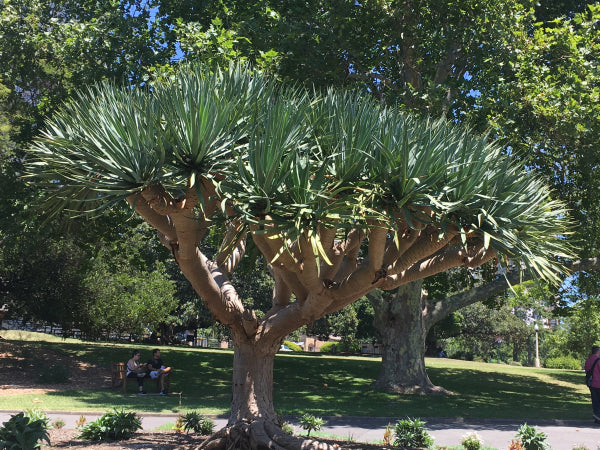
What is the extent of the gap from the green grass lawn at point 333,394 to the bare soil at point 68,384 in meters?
0.80

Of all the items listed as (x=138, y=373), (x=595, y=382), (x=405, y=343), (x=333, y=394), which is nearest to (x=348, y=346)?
(x=405, y=343)

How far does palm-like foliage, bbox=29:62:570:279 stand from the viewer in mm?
5336

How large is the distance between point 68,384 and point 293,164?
45.2ft

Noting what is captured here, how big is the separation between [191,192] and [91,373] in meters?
14.5

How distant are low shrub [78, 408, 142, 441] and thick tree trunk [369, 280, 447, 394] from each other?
1078cm

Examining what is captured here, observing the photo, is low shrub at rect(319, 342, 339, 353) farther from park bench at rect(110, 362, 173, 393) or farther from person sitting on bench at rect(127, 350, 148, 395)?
person sitting on bench at rect(127, 350, 148, 395)

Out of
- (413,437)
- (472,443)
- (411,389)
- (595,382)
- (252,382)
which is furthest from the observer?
(411,389)

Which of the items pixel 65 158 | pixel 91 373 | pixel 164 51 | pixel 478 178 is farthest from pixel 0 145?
pixel 478 178

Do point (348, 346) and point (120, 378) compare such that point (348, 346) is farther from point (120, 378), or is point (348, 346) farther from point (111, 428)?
point (111, 428)

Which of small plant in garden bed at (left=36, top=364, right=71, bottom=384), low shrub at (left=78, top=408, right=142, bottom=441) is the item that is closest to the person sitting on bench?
small plant in garden bed at (left=36, top=364, right=71, bottom=384)

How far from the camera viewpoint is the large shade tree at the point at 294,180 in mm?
5371

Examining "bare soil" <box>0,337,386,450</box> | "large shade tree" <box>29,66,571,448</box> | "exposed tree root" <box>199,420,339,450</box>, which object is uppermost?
"large shade tree" <box>29,66,571,448</box>

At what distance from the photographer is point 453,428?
38.6 feet

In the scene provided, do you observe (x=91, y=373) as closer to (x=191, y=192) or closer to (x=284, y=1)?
(x=284, y=1)
